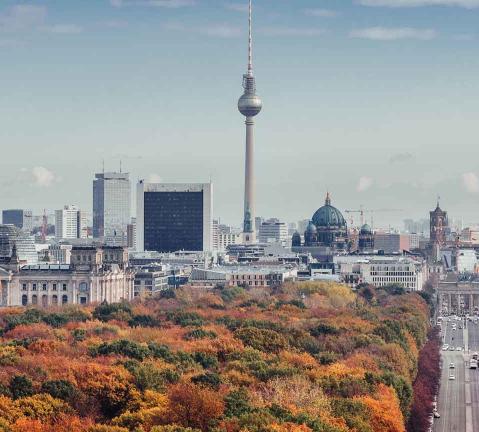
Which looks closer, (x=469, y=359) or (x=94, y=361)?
(x=94, y=361)

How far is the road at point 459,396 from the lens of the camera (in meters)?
116

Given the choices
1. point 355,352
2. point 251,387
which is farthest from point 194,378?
A: point 355,352

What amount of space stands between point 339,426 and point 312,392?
1000 centimetres

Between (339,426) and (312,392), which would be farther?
(312,392)

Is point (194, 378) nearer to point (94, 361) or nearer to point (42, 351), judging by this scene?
point (94, 361)

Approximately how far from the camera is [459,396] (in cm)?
13275

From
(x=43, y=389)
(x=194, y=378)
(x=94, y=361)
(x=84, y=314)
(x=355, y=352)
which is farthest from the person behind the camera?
(x=84, y=314)

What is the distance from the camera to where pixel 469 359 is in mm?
167250

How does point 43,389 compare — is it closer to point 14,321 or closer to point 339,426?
point 339,426

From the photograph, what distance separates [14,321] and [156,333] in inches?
716

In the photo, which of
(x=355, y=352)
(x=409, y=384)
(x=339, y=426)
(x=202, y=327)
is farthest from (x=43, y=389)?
(x=202, y=327)

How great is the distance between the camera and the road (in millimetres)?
115688

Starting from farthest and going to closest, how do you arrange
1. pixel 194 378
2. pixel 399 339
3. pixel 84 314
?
1. pixel 84 314
2. pixel 399 339
3. pixel 194 378

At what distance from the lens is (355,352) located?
13100cm
